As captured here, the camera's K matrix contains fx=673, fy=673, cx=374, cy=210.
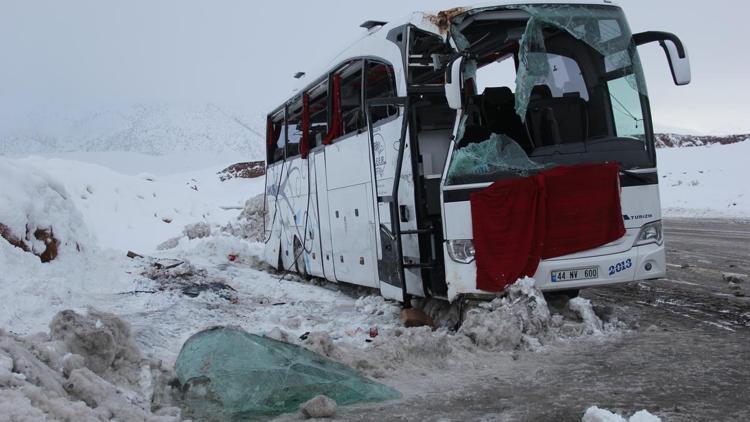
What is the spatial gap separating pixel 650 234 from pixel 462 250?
1.95 meters

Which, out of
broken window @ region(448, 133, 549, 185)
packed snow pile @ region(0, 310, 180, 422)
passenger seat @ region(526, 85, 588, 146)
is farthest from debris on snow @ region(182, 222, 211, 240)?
packed snow pile @ region(0, 310, 180, 422)

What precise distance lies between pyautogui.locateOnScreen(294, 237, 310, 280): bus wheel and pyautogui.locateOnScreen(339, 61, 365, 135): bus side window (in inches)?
133

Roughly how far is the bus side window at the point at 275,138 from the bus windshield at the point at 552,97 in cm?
655

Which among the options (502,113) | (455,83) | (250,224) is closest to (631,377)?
(455,83)

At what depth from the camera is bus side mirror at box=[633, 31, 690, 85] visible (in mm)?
6820

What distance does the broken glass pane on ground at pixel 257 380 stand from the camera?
470cm

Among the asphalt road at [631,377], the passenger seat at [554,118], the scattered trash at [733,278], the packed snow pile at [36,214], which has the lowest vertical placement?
the asphalt road at [631,377]

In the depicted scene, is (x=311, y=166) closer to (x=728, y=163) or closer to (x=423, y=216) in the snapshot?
(x=423, y=216)

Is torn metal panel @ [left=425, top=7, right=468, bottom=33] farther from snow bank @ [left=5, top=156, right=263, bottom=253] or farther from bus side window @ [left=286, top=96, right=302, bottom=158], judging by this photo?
snow bank @ [left=5, top=156, right=263, bottom=253]

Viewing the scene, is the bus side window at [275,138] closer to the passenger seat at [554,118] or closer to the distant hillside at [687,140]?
the passenger seat at [554,118]

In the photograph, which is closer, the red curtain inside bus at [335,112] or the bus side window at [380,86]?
the bus side window at [380,86]

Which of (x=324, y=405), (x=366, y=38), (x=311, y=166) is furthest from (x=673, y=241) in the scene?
(x=324, y=405)

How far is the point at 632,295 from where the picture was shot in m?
8.76

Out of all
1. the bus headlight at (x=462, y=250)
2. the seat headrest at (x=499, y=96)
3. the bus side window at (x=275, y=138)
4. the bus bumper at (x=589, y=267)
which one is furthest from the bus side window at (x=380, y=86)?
the bus side window at (x=275, y=138)
